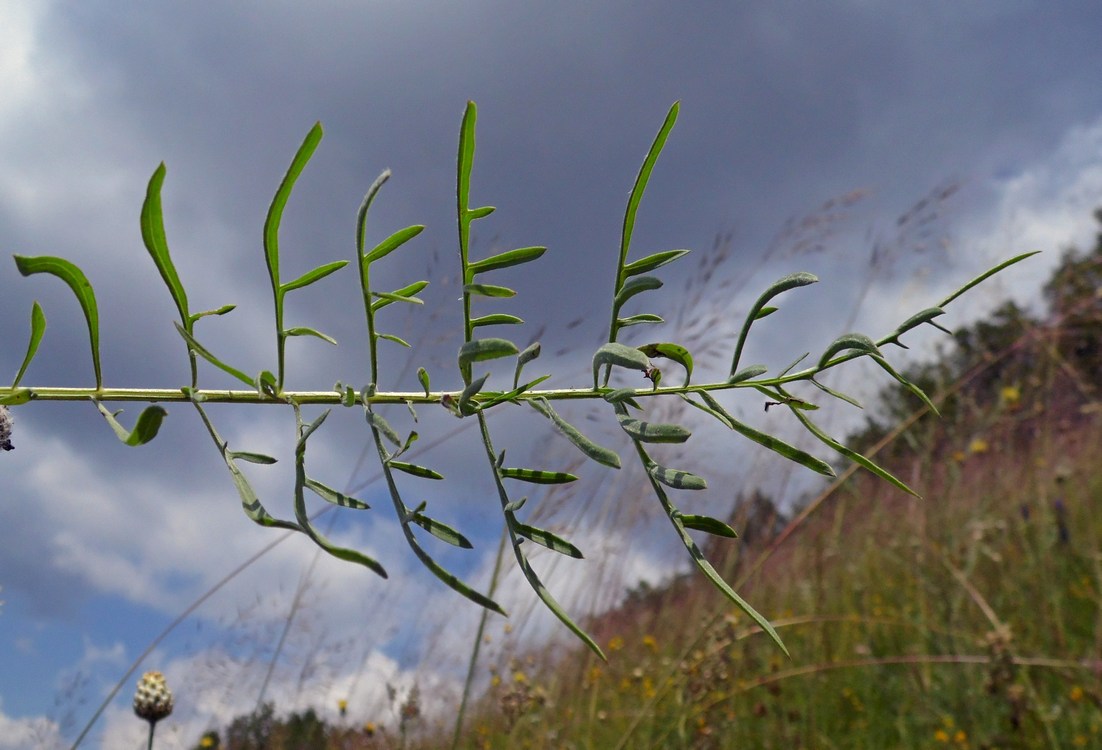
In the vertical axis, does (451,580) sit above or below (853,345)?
below

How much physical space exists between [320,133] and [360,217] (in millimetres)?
32

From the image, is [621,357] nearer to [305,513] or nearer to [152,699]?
[305,513]

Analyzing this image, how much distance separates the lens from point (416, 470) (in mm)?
315

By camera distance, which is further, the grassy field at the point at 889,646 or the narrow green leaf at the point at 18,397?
the grassy field at the point at 889,646

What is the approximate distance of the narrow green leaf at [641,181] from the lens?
340mm

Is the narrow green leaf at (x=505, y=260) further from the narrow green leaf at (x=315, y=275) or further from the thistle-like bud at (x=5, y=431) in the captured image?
the thistle-like bud at (x=5, y=431)

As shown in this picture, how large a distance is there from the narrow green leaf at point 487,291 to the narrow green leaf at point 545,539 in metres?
0.09

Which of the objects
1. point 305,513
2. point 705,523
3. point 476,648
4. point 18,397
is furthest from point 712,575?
point 476,648

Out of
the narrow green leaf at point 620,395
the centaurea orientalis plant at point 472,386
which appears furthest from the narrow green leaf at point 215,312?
the narrow green leaf at point 620,395

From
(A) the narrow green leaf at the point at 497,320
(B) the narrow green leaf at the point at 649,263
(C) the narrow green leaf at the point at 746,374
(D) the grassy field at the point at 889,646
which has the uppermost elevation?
(D) the grassy field at the point at 889,646

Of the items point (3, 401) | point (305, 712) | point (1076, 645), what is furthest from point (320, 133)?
point (305, 712)

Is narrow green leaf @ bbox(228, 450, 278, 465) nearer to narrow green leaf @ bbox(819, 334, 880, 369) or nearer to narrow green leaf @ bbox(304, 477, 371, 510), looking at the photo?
Result: narrow green leaf @ bbox(304, 477, 371, 510)

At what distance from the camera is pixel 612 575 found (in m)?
2.16

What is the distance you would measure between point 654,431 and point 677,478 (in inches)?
1.1
